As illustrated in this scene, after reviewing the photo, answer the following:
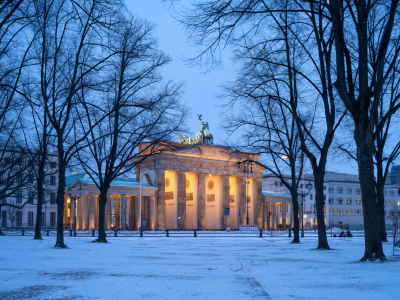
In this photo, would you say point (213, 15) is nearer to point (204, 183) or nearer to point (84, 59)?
point (84, 59)

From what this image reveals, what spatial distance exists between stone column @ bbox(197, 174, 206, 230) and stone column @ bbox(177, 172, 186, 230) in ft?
15.1

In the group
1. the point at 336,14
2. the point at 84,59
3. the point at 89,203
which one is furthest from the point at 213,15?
the point at 89,203

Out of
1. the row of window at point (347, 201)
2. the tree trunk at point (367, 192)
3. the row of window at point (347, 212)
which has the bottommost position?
the row of window at point (347, 212)

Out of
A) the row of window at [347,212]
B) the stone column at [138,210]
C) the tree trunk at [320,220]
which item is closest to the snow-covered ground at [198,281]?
the tree trunk at [320,220]

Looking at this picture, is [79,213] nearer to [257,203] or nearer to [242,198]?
[242,198]

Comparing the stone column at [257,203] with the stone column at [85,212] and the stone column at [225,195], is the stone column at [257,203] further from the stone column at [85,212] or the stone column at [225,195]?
the stone column at [85,212]

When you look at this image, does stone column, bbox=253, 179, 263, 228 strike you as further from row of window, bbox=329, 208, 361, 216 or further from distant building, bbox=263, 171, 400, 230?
row of window, bbox=329, 208, 361, 216

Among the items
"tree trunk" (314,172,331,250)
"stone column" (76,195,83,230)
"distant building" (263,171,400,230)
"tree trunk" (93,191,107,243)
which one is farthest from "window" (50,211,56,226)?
"tree trunk" (314,172,331,250)

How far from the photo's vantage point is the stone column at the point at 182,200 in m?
76.9

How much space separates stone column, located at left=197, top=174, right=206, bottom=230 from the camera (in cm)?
8131

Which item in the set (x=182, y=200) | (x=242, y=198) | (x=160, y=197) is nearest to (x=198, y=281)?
(x=160, y=197)

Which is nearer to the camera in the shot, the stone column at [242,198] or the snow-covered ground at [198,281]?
the snow-covered ground at [198,281]

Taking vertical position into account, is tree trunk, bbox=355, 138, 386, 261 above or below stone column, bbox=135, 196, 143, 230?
above

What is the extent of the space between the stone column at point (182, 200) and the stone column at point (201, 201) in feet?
15.1
